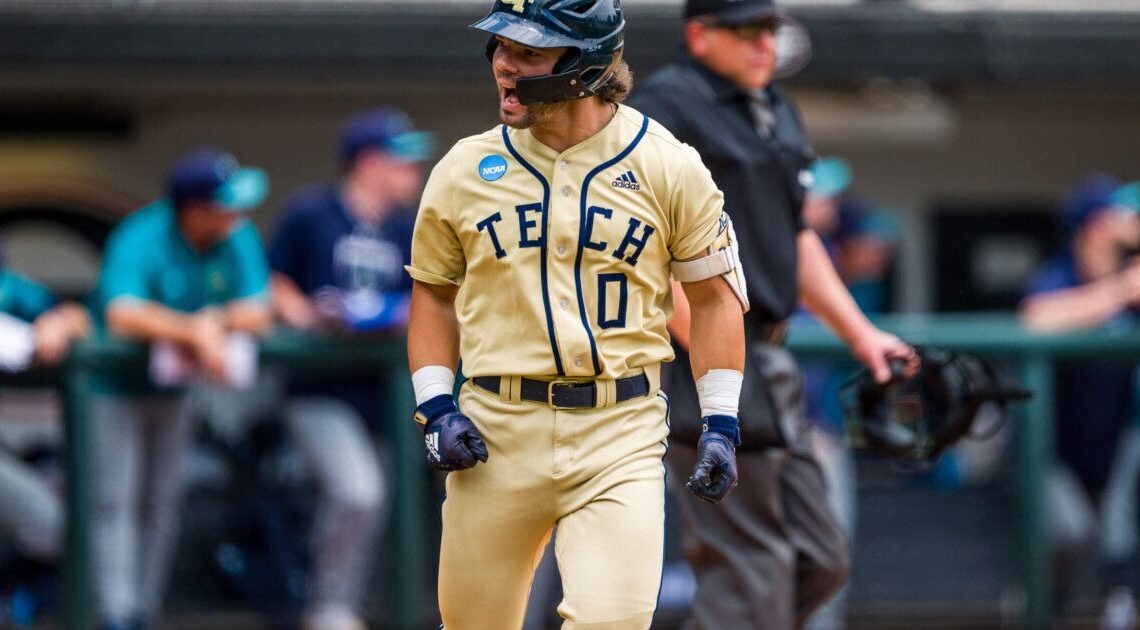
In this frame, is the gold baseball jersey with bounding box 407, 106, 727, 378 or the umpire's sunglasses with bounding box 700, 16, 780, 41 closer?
the gold baseball jersey with bounding box 407, 106, 727, 378

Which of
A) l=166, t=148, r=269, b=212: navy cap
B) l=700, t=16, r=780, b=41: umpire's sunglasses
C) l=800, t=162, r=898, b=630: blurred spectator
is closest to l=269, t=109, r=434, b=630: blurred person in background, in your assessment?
l=166, t=148, r=269, b=212: navy cap

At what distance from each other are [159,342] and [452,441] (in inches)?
111

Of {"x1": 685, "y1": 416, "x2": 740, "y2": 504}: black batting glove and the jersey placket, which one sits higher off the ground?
the jersey placket

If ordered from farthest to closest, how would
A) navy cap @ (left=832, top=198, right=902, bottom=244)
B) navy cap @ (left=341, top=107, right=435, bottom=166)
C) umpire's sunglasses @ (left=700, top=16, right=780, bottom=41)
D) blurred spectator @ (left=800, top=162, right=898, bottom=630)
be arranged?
navy cap @ (left=832, top=198, right=902, bottom=244), blurred spectator @ (left=800, top=162, right=898, bottom=630), navy cap @ (left=341, top=107, right=435, bottom=166), umpire's sunglasses @ (left=700, top=16, right=780, bottom=41)

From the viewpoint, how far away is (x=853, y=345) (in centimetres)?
491

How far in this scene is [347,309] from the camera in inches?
259

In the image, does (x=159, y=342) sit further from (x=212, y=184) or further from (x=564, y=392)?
(x=564, y=392)

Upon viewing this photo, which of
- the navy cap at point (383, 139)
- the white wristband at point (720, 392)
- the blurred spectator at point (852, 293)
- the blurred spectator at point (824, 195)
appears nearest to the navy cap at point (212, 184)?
the navy cap at point (383, 139)

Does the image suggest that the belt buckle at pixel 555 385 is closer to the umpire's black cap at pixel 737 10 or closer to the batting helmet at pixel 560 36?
the batting helmet at pixel 560 36

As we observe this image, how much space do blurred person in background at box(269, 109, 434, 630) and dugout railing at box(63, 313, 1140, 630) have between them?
0.09m

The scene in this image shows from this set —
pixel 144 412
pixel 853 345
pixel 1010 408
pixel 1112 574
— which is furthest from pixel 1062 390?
pixel 144 412

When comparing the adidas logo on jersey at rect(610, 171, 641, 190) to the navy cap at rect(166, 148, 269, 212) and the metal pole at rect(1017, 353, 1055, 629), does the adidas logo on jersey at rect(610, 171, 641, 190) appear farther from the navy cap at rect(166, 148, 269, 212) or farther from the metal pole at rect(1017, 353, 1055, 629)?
the metal pole at rect(1017, 353, 1055, 629)

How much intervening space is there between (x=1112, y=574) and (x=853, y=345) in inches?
109

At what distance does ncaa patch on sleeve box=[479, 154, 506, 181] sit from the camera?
377 centimetres
